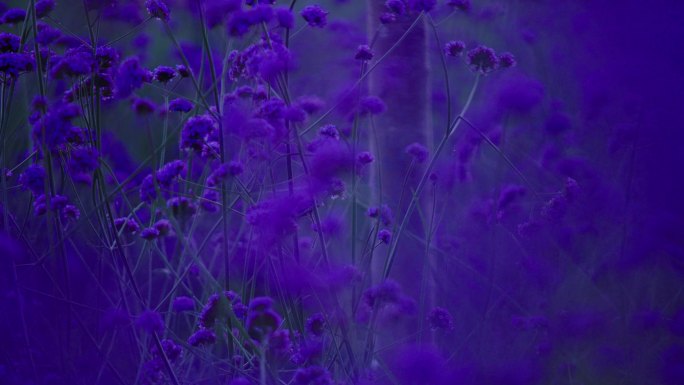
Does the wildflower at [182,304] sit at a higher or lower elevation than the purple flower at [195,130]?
lower

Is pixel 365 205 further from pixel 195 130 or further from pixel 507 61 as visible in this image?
pixel 195 130

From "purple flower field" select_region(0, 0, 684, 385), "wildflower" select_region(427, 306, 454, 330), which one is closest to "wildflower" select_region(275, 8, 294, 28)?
"purple flower field" select_region(0, 0, 684, 385)

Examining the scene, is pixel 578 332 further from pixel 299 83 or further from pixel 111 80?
pixel 299 83

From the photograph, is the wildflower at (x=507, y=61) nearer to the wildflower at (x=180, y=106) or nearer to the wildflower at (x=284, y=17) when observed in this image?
the wildflower at (x=284, y=17)

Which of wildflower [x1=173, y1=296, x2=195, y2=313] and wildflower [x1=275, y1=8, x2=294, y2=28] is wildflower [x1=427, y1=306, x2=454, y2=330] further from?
wildflower [x1=275, y1=8, x2=294, y2=28]

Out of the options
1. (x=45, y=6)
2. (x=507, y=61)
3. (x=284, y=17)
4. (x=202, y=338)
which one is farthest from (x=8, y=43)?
(x=507, y=61)

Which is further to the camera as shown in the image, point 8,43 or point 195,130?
point 8,43

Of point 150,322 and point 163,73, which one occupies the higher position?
point 163,73

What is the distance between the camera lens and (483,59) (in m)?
1.43

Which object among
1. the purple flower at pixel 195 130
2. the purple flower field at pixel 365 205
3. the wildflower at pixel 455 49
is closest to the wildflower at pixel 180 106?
the purple flower field at pixel 365 205

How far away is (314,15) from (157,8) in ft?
1.00

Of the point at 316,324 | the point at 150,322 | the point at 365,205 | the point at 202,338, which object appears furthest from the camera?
the point at 365,205

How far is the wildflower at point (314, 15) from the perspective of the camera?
4.27 ft

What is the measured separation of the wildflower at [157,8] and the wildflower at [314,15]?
27cm
